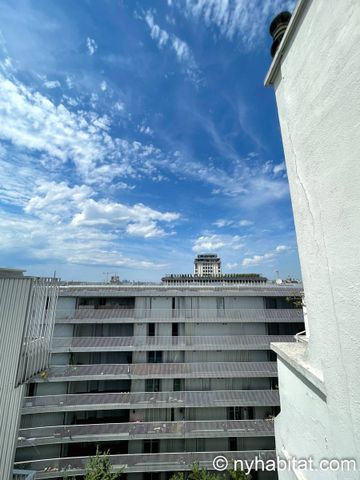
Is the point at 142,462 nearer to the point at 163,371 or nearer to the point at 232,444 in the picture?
the point at 163,371

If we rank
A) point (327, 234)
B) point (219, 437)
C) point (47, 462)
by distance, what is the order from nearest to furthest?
point (327, 234) → point (47, 462) → point (219, 437)

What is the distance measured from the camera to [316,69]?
2.14 m

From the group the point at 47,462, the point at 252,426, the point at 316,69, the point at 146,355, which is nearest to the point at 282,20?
the point at 316,69

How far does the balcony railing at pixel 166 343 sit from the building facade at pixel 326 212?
18.6m

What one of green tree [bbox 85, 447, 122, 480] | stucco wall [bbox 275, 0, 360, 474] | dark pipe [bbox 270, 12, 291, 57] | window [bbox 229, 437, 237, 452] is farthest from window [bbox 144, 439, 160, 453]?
dark pipe [bbox 270, 12, 291, 57]

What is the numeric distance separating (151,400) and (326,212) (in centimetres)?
2181

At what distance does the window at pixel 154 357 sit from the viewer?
20.4 meters

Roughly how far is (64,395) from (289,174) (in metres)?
23.2

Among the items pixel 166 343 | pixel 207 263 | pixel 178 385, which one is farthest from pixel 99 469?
pixel 207 263

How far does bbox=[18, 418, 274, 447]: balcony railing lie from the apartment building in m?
0.07

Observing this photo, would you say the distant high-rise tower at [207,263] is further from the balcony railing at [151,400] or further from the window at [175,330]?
the balcony railing at [151,400]

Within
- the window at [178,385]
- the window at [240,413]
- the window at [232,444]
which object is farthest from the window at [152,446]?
the window at [240,413]

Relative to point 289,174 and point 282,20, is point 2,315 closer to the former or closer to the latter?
point 289,174

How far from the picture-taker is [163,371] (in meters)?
19.5
